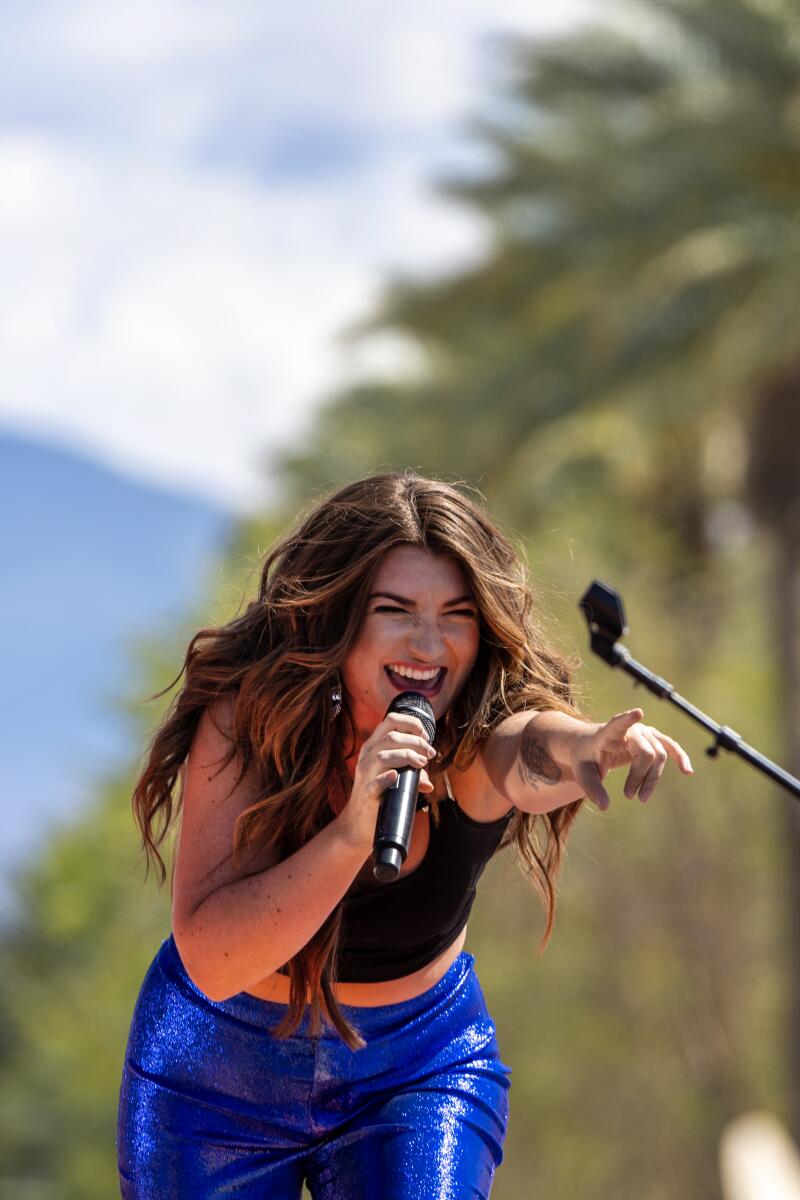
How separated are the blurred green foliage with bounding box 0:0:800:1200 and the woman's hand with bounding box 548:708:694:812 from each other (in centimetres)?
984

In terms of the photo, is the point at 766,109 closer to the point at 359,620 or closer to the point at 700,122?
the point at 700,122

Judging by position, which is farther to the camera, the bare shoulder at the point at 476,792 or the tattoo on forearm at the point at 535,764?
the bare shoulder at the point at 476,792

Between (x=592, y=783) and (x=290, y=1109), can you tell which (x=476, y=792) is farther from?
(x=290, y=1109)

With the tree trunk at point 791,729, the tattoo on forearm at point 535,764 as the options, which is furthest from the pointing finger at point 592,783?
the tree trunk at point 791,729

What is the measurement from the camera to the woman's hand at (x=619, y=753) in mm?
3105

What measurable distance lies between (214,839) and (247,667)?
0.37 metres

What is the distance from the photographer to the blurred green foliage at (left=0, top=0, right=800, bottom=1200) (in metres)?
13.6

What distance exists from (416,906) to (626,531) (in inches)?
656

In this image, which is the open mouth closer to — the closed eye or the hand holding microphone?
the closed eye

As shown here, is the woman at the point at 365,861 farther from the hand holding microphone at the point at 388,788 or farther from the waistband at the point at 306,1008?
the hand holding microphone at the point at 388,788

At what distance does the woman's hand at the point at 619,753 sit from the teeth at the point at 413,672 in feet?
0.92

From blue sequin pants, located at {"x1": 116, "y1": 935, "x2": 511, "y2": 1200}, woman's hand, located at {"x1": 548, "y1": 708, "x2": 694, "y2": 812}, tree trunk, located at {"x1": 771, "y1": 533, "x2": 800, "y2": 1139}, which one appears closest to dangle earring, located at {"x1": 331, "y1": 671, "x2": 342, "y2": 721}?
woman's hand, located at {"x1": 548, "y1": 708, "x2": 694, "y2": 812}

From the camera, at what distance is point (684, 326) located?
13.6 metres

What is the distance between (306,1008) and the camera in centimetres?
351
